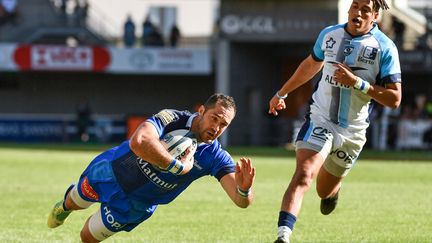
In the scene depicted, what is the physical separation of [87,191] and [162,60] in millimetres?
34424

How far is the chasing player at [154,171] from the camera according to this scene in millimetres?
8109

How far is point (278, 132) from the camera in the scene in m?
40.8

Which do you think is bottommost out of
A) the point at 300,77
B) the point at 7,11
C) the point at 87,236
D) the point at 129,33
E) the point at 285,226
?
the point at 129,33

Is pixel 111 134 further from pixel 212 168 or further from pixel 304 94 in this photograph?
pixel 212 168

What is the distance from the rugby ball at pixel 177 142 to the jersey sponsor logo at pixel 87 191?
1.17 metres

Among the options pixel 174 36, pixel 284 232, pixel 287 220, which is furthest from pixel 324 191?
pixel 174 36

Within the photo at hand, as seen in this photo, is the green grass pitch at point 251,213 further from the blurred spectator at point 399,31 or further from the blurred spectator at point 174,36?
the blurred spectator at point 174,36

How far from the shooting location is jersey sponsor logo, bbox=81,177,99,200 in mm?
9202

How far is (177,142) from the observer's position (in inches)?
328

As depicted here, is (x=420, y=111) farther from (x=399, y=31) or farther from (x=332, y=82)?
(x=332, y=82)

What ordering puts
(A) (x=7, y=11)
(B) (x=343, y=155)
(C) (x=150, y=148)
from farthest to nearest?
(A) (x=7, y=11) → (B) (x=343, y=155) → (C) (x=150, y=148)

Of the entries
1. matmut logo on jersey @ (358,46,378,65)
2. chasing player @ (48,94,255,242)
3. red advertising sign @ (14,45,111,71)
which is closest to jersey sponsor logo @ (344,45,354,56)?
matmut logo on jersey @ (358,46,378,65)

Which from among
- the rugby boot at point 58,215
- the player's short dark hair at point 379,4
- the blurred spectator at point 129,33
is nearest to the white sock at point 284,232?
the rugby boot at point 58,215

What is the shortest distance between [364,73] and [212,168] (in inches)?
76.8
